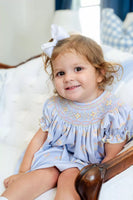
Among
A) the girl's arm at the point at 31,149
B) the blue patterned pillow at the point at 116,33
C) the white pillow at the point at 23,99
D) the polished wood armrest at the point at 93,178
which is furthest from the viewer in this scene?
the blue patterned pillow at the point at 116,33

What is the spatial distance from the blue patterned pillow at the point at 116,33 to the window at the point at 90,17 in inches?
22.0

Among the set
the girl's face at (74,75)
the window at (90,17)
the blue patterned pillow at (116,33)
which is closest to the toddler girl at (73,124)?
the girl's face at (74,75)

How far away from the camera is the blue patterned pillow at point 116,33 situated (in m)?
1.55

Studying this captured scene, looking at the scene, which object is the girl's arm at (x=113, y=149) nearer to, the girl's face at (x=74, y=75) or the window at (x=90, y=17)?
the girl's face at (x=74, y=75)

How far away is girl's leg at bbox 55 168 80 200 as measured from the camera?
81 cm

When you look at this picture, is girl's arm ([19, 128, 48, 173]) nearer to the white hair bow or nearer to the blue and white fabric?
the blue and white fabric

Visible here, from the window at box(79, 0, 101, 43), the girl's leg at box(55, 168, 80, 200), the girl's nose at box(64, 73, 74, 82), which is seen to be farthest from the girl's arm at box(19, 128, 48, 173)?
the window at box(79, 0, 101, 43)

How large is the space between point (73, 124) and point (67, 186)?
274 millimetres

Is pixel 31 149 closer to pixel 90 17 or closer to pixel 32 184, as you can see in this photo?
pixel 32 184

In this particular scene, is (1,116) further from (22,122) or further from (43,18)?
(43,18)

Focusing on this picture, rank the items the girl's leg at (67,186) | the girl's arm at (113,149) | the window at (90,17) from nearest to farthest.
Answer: the girl's leg at (67,186), the girl's arm at (113,149), the window at (90,17)

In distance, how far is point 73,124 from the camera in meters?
1.04

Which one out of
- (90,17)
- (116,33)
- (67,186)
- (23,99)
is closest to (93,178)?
(67,186)

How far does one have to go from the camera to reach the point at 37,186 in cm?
90
